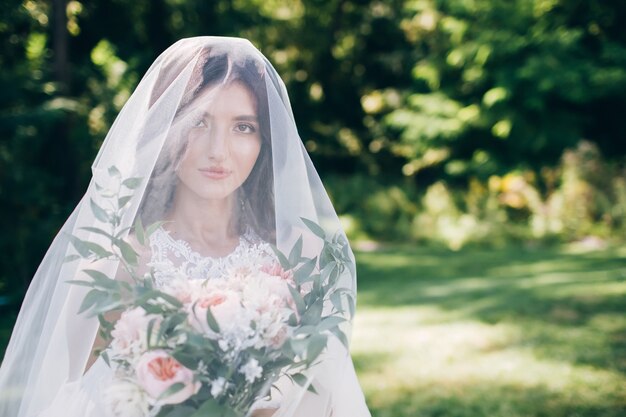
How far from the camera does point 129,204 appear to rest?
1.98 meters

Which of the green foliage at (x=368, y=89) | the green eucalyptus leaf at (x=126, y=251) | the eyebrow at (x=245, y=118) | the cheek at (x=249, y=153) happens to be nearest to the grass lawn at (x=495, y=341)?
the green foliage at (x=368, y=89)

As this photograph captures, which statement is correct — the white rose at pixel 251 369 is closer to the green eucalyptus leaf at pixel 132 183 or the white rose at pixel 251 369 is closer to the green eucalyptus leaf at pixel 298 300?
the green eucalyptus leaf at pixel 298 300

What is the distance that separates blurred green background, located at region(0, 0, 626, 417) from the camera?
5320 millimetres

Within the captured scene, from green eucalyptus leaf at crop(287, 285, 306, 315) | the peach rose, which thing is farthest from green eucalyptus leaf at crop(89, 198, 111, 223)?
green eucalyptus leaf at crop(287, 285, 306, 315)

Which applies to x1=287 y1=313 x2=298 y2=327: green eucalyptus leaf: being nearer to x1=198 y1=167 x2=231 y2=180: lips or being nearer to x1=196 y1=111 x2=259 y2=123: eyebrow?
x1=198 y1=167 x2=231 y2=180: lips

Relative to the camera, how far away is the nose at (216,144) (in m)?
2.08

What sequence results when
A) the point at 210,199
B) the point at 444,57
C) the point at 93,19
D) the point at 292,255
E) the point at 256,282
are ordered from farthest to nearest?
the point at 444,57, the point at 93,19, the point at 210,199, the point at 292,255, the point at 256,282

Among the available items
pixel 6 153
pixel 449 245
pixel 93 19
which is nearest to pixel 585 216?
pixel 449 245

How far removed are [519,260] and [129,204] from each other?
354 inches

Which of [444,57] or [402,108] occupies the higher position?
[444,57]

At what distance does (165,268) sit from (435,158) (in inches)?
589

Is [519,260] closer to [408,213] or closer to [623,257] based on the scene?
[623,257]

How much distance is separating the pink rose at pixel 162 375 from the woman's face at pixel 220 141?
2.34 feet

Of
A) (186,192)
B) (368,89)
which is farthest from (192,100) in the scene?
(368,89)
